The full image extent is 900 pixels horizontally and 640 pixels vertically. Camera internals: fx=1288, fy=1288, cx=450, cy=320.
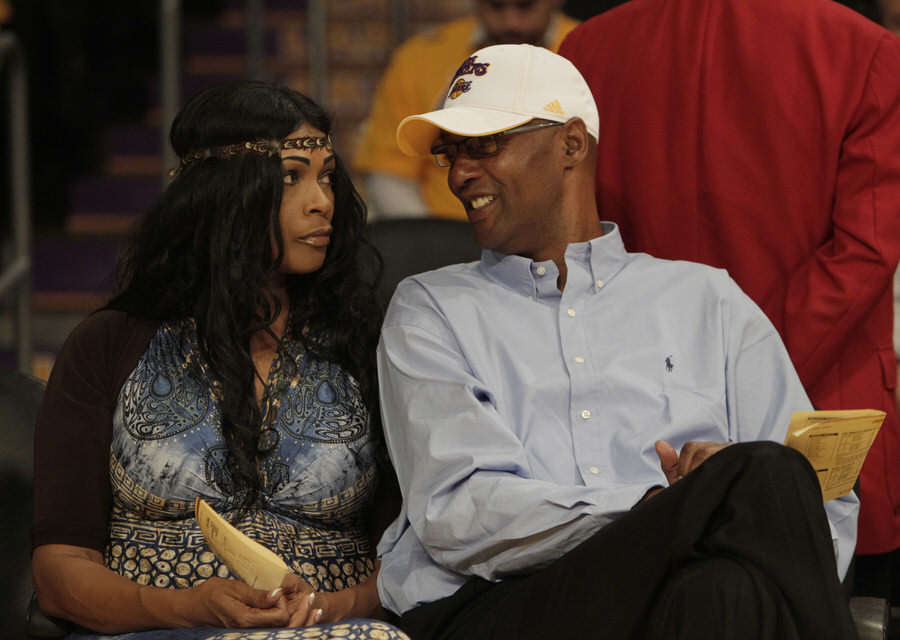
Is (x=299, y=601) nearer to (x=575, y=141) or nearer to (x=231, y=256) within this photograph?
(x=231, y=256)

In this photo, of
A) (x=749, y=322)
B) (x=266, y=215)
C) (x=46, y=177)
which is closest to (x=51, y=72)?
(x=46, y=177)

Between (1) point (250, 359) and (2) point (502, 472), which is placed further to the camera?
(1) point (250, 359)

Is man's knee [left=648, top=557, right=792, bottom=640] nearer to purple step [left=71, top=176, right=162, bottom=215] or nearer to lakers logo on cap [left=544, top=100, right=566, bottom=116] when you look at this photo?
lakers logo on cap [left=544, top=100, right=566, bottom=116]

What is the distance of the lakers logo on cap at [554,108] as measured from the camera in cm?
225

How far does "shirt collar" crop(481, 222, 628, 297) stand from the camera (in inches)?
88.5

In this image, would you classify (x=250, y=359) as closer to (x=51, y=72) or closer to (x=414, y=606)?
(x=414, y=606)

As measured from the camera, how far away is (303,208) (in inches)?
86.9

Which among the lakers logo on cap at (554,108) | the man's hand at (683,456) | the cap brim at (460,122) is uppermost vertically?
the lakers logo on cap at (554,108)

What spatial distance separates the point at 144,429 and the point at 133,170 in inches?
139

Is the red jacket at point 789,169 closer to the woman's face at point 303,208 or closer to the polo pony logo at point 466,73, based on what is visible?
the polo pony logo at point 466,73

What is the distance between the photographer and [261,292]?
2.19m

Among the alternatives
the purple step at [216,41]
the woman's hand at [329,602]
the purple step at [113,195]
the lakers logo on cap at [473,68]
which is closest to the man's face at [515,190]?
the lakers logo on cap at [473,68]

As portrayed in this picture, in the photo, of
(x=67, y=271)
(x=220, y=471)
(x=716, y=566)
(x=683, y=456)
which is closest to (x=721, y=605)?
(x=716, y=566)

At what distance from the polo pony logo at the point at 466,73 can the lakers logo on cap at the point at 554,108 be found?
0.44 feet
